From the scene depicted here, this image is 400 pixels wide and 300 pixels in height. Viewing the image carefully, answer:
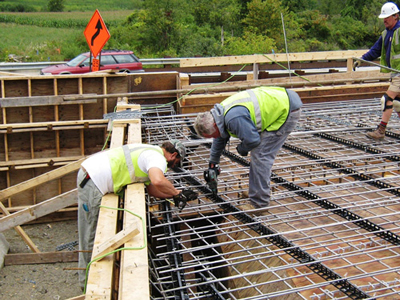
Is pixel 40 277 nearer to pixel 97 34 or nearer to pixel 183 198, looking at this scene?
pixel 183 198

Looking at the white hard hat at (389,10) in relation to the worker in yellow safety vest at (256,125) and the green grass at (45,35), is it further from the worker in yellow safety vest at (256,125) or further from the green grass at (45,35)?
the green grass at (45,35)

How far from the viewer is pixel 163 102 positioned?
9.88 metres

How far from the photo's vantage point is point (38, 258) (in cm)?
732

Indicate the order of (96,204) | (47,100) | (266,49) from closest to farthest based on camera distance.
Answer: (96,204) < (47,100) < (266,49)

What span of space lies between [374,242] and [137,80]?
6496 millimetres

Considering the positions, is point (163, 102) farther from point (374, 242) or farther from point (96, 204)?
point (374, 242)

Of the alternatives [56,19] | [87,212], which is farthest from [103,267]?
[56,19]

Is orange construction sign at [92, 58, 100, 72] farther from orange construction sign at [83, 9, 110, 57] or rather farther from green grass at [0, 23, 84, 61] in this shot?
green grass at [0, 23, 84, 61]

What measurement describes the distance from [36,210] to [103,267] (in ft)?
11.1

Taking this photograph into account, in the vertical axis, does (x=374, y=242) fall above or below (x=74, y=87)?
below

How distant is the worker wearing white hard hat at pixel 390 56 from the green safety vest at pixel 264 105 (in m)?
2.99

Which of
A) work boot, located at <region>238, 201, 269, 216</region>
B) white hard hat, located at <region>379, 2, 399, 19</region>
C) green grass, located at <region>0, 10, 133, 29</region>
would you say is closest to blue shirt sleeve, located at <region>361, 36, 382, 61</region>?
white hard hat, located at <region>379, 2, 399, 19</region>

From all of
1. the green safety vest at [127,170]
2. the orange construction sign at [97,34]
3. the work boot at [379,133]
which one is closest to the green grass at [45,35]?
the orange construction sign at [97,34]

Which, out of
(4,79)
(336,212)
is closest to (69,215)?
(4,79)
